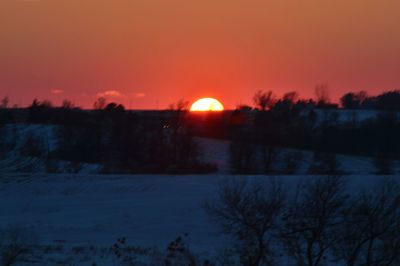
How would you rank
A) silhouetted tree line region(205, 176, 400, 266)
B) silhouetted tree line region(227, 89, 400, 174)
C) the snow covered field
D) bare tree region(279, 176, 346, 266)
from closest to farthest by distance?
1. silhouetted tree line region(205, 176, 400, 266)
2. bare tree region(279, 176, 346, 266)
3. the snow covered field
4. silhouetted tree line region(227, 89, 400, 174)

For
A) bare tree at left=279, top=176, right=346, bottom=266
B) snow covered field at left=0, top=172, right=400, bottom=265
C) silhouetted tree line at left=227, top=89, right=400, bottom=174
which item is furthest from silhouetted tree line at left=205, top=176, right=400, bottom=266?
silhouetted tree line at left=227, top=89, right=400, bottom=174

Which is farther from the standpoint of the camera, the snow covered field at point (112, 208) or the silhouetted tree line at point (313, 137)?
the silhouetted tree line at point (313, 137)

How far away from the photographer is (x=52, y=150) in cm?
6556

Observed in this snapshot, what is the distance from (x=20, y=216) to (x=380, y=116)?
5859 centimetres

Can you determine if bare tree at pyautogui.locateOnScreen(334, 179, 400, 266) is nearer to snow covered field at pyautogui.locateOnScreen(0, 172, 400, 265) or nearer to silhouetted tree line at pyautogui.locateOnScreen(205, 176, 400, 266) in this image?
silhouetted tree line at pyautogui.locateOnScreen(205, 176, 400, 266)

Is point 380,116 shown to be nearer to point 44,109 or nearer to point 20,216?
point 44,109

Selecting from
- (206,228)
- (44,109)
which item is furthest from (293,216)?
(44,109)

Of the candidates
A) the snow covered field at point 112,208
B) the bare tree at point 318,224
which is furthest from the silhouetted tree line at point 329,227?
the snow covered field at point 112,208

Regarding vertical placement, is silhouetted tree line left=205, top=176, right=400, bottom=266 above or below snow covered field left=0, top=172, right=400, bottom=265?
above

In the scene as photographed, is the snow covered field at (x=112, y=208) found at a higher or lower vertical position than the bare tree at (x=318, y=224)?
lower

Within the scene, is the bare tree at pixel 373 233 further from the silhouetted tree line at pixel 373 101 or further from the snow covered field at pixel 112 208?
the silhouetted tree line at pixel 373 101

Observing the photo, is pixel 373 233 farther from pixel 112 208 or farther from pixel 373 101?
pixel 373 101

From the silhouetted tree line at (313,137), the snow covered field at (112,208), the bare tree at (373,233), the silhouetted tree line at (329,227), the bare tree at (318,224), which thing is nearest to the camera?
the bare tree at (373,233)

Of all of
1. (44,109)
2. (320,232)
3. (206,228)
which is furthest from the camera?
(44,109)
